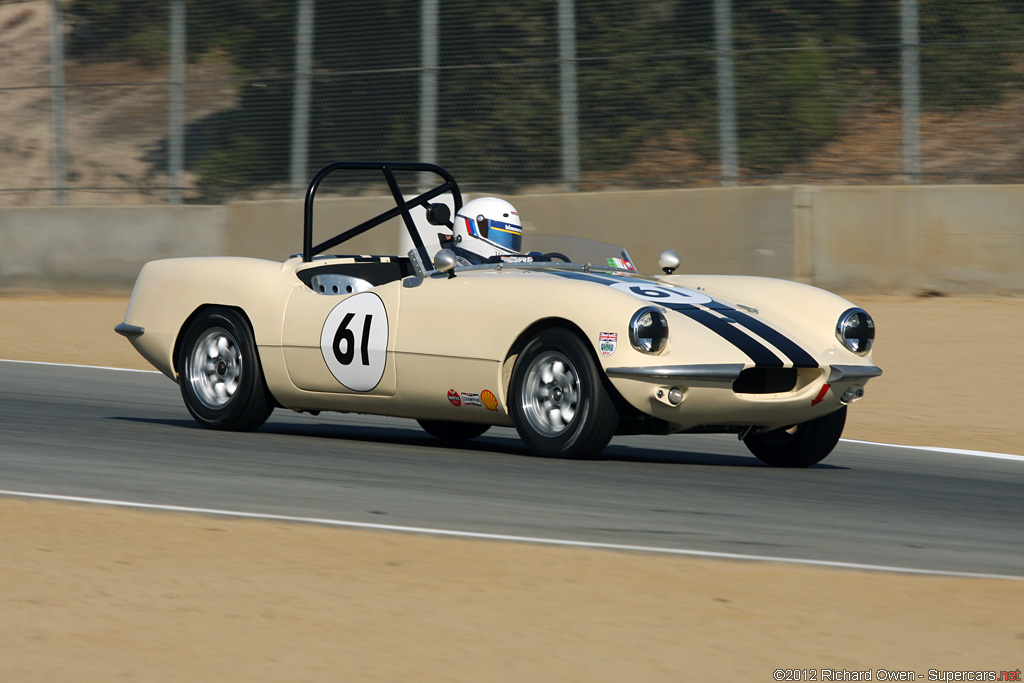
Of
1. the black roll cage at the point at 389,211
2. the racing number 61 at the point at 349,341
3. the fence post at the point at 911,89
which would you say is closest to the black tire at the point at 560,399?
the racing number 61 at the point at 349,341

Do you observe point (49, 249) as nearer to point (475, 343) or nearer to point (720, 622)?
point (475, 343)

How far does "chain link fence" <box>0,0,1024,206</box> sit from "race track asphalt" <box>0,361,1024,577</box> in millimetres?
5909

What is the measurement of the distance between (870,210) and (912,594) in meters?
10.1

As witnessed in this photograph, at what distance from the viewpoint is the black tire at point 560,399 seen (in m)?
7.13

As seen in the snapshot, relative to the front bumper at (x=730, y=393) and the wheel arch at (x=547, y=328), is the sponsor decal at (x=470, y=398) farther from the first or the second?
the front bumper at (x=730, y=393)

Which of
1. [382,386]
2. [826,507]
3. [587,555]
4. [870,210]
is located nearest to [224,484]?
[382,386]

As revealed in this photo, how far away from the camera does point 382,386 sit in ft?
26.3

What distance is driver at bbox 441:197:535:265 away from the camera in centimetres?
842

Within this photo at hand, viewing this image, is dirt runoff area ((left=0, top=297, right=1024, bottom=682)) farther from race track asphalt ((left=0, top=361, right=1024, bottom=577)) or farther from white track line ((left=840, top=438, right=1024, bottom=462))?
white track line ((left=840, top=438, right=1024, bottom=462))

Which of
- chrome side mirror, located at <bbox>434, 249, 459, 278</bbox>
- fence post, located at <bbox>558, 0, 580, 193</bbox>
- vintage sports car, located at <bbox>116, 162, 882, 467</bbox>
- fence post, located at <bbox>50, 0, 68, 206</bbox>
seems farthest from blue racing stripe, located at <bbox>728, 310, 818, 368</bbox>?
fence post, located at <bbox>50, 0, 68, 206</bbox>

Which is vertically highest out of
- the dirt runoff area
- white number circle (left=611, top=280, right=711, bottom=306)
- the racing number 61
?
white number circle (left=611, top=280, right=711, bottom=306)

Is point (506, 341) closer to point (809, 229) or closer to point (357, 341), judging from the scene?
point (357, 341)

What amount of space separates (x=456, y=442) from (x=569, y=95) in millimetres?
7710

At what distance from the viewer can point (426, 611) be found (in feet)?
14.3
